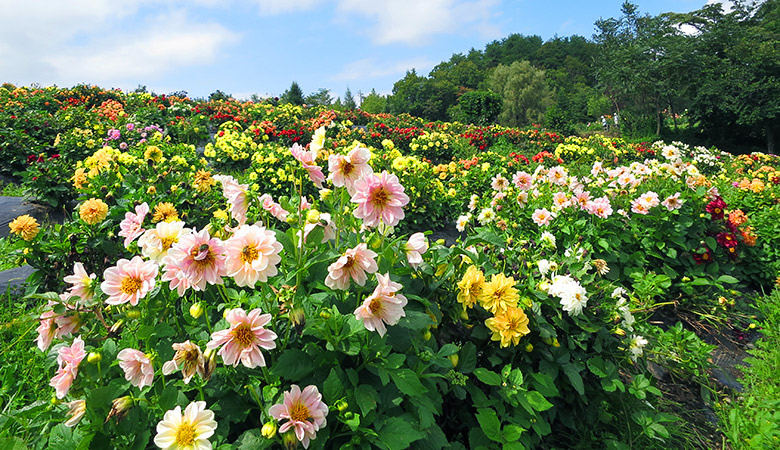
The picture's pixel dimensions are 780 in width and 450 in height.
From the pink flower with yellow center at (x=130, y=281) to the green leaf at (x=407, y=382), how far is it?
0.67 metres

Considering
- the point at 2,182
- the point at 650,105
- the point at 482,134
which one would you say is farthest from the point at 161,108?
the point at 650,105

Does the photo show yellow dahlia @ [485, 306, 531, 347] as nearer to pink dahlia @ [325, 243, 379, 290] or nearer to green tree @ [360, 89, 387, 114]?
pink dahlia @ [325, 243, 379, 290]

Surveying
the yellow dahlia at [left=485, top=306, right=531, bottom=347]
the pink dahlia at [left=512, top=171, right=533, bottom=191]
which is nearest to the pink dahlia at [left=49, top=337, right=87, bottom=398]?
the yellow dahlia at [left=485, top=306, right=531, bottom=347]

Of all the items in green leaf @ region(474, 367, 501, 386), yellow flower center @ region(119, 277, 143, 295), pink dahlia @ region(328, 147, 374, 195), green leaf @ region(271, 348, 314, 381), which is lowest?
green leaf @ region(474, 367, 501, 386)

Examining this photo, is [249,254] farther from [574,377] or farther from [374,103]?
[374,103]

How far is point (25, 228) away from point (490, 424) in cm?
263

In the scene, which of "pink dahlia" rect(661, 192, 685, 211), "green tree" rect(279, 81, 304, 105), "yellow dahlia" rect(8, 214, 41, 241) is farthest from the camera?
"green tree" rect(279, 81, 304, 105)

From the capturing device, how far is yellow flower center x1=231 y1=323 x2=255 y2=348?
0.89 m

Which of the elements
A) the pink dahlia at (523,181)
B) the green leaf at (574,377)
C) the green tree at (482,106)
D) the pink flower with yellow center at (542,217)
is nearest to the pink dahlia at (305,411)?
the green leaf at (574,377)

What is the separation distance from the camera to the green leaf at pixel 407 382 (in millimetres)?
999

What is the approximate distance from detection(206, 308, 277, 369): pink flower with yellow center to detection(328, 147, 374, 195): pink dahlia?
0.43 meters

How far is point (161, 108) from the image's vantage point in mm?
9055

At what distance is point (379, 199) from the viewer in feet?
3.48

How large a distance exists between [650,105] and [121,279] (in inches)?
1206
